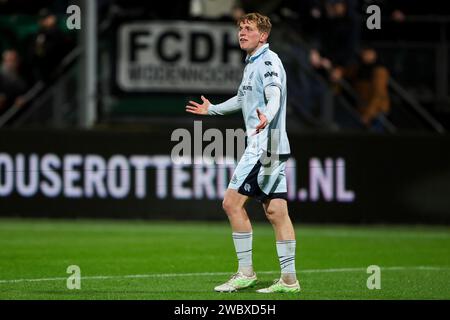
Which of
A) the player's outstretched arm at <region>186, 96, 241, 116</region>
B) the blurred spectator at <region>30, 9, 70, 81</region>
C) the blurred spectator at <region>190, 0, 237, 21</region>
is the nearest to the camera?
the player's outstretched arm at <region>186, 96, 241, 116</region>

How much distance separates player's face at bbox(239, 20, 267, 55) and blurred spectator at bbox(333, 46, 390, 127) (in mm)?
9644

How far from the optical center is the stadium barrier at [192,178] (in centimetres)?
1775

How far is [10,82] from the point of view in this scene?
19953 millimetres

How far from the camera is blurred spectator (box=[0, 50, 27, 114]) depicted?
19797 millimetres

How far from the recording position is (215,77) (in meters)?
19.6

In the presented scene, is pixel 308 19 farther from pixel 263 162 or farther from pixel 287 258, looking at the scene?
pixel 287 258

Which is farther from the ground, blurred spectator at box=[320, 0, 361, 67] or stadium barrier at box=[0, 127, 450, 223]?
blurred spectator at box=[320, 0, 361, 67]

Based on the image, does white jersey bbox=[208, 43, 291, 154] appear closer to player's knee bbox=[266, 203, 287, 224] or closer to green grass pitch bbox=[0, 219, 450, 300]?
player's knee bbox=[266, 203, 287, 224]

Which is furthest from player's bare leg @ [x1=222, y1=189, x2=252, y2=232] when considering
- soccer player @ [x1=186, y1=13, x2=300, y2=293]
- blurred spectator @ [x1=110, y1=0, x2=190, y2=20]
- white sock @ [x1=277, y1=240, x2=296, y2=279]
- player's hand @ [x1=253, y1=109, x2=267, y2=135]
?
blurred spectator @ [x1=110, y1=0, x2=190, y2=20]

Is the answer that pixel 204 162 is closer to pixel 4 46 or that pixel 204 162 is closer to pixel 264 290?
pixel 4 46

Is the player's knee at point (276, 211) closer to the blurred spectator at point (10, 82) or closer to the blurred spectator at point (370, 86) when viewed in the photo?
the blurred spectator at point (370, 86)

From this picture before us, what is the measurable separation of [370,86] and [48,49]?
5.56 metres
